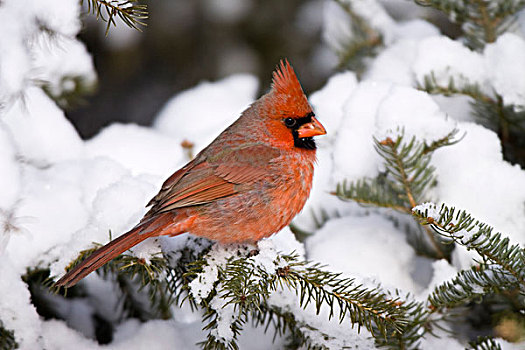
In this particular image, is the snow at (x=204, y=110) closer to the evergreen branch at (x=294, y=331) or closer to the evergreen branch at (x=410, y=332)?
the evergreen branch at (x=294, y=331)

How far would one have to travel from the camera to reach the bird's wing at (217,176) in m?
2.11

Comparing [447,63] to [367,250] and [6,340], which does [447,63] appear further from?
[6,340]

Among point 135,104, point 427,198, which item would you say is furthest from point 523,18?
point 135,104

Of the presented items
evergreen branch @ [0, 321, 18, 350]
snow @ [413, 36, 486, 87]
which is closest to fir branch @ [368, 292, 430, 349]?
snow @ [413, 36, 486, 87]

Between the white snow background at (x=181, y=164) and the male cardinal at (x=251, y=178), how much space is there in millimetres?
105

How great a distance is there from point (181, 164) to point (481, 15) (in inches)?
58.0

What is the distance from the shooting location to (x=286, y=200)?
2172 millimetres

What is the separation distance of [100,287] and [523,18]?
2187mm

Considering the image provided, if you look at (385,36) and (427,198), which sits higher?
(385,36)

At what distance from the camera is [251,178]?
222 cm

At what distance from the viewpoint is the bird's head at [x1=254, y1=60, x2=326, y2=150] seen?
2244 mm

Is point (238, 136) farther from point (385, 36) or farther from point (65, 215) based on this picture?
point (385, 36)

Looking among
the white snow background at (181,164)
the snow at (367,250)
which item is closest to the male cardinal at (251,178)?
the white snow background at (181,164)

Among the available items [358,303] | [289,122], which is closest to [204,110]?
[289,122]
